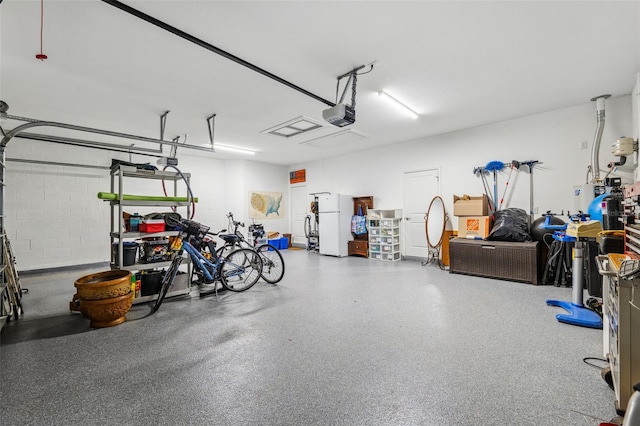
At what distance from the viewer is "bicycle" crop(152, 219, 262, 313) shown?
11.8 feet

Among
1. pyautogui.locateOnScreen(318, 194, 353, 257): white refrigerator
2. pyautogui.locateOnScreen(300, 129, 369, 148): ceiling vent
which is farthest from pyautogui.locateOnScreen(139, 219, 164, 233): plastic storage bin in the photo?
pyautogui.locateOnScreen(318, 194, 353, 257): white refrigerator

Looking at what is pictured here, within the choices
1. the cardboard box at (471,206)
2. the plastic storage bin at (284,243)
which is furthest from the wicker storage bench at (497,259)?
the plastic storage bin at (284,243)

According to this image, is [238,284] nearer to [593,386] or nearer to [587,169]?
[593,386]

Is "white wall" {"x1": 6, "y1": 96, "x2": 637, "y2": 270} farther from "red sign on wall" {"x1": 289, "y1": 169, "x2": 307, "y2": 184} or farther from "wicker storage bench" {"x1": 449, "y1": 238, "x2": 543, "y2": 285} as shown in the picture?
"red sign on wall" {"x1": 289, "y1": 169, "x2": 307, "y2": 184}

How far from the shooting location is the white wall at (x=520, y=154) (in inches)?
179

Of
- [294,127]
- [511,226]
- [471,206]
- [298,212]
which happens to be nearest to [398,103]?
[294,127]

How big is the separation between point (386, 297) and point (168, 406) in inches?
110

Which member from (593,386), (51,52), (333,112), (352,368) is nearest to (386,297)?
(352,368)

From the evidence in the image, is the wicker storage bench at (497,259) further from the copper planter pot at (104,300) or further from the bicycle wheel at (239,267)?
the copper planter pot at (104,300)

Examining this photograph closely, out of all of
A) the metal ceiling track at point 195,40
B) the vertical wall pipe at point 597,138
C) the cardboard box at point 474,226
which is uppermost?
the metal ceiling track at point 195,40

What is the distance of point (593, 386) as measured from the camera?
5.90 ft

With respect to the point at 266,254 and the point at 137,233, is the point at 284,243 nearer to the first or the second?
the point at 266,254

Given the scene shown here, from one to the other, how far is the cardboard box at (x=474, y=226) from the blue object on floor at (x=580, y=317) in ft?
6.92

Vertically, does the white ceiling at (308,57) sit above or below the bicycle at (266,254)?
above
